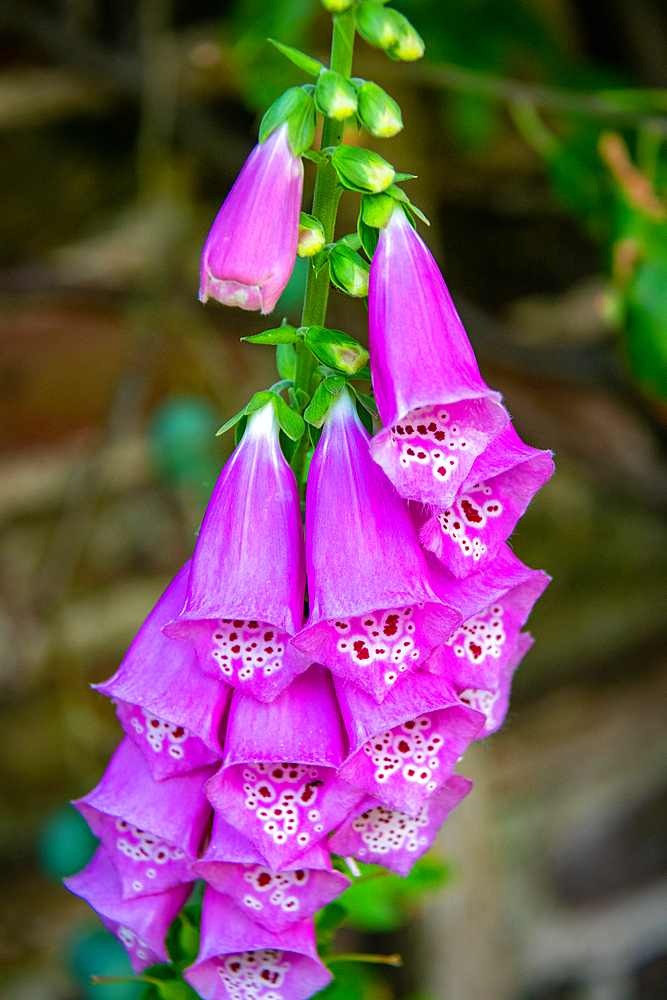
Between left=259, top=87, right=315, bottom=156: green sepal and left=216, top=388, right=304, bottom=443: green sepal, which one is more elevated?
left=259, top=87, right=315, bottom=156: green sepal

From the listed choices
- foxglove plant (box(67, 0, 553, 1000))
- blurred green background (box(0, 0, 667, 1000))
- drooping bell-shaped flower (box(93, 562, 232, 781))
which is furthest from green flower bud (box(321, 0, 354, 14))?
blurred green background (box(0, 0, 667, 1000))

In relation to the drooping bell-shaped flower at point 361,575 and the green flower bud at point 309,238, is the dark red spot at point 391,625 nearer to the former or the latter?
the drooping bell-shaped flower at point 361,575

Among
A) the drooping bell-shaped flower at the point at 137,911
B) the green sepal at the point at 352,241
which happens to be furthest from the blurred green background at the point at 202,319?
the green sepal at the point at 352,241

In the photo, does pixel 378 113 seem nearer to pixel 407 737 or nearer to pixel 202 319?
pixel 407 737

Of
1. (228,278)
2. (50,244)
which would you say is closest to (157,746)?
(228,278)

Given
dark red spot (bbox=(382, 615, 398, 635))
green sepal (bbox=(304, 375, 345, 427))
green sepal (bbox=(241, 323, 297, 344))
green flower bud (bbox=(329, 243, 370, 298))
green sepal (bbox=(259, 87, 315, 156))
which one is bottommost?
dark red spot (bbox=(382, 615, 398, 635))

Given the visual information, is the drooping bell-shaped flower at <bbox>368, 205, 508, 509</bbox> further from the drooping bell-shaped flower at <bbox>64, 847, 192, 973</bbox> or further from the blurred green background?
the blurred green background

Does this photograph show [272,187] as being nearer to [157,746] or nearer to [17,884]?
[157,746]
